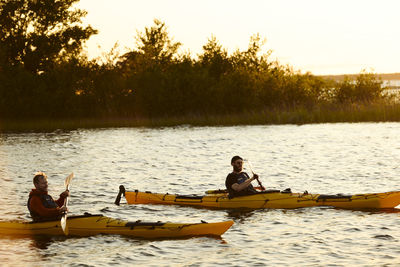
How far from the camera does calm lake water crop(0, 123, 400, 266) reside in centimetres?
1166

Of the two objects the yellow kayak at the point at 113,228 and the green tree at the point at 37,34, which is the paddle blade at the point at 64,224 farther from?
the green tree at the point at 37,34

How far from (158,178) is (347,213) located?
894cm

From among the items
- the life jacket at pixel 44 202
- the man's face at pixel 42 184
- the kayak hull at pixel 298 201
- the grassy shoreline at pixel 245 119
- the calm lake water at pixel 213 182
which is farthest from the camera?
the grassy shoreline at pixel 245 119

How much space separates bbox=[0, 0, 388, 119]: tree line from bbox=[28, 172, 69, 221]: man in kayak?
116ft

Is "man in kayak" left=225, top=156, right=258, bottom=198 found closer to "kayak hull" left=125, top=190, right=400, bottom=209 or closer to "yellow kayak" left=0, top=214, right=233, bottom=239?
"kayak hull" left=125, top=190, right=400, bottom=209

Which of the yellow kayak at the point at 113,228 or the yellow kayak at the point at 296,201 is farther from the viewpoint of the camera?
the yellow kayak at the point at 296,201

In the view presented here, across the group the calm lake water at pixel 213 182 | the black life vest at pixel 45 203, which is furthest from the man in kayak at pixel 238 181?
the black life vest at pixel 45 203

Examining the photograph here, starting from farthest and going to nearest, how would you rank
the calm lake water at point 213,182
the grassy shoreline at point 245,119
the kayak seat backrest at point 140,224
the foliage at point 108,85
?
the foliage at point 108,85
the grassy shoreline at point 245,119
the kayak seat backrest at point 140,224
the calm lake water at point 213,182

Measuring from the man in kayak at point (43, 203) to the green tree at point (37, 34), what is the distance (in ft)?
122

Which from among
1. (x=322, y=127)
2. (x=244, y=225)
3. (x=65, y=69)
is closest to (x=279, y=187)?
(x=244, y=225)

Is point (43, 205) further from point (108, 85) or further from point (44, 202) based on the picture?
point (108, 85)

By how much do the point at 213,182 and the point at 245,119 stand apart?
972 inches

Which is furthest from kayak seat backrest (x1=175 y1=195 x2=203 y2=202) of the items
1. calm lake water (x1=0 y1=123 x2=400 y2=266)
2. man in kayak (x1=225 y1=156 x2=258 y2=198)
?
man in kayak (x1=225 y1=156 x2=258 y2=198)

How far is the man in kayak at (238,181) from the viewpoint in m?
14.8
